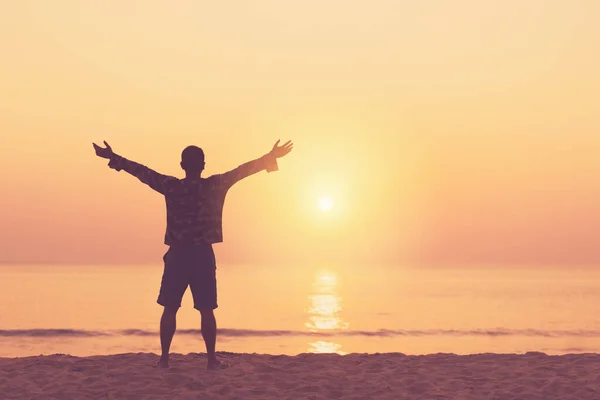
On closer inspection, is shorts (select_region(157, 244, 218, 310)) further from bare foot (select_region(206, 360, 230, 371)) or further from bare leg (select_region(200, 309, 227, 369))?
bare foot (select_region(206, 360, 230, 371))

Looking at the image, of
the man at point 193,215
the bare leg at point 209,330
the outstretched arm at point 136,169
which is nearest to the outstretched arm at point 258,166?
the man at point 193,215

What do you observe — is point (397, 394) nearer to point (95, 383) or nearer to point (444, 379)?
point (444, 379)

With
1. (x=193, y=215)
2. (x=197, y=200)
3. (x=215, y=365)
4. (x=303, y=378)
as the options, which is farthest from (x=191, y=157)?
(x=303, y=378)

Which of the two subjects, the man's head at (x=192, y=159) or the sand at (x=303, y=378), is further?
the man's head at (x=192, y=159)

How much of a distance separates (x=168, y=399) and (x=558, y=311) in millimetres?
37699

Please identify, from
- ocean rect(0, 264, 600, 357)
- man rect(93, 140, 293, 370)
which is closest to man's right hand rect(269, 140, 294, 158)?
man rect(93, 140, 293, 370)

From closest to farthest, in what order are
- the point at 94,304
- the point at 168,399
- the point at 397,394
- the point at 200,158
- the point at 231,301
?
1. the point at 168,399
2. the point at 397,394
3. the point at 200,158
4. the point at 94,304
5. the point at 231,301

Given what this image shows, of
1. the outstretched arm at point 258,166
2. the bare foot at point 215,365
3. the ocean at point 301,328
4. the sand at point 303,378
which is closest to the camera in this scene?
the sand at point 303,378

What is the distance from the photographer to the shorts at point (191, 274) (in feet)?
28.1

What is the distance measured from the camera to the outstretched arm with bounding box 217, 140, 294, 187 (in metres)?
8.46

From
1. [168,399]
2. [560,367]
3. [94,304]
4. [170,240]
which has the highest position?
[94,304]

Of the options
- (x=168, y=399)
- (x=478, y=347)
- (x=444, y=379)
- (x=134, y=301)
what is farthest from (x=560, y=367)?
(x=134, y=301)

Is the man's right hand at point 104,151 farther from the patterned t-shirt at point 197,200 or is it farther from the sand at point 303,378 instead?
the sand at point 303,378

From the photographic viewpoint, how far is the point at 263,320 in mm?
32062
